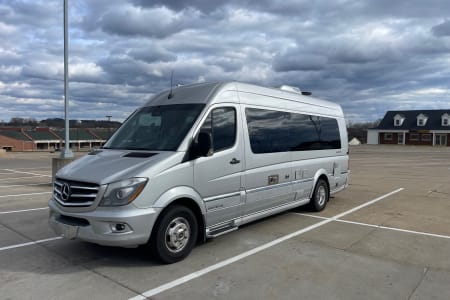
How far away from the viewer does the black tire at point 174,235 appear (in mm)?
4965

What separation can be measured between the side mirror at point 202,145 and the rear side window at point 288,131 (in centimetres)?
127

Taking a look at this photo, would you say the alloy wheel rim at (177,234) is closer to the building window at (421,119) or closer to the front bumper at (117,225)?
the front bumper at (117,225)

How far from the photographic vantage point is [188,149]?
5.32 meters

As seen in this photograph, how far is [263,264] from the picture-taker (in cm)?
519

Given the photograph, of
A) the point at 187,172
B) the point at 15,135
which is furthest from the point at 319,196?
the point at 15,135

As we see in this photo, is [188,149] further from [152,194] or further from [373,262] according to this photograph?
[373,262]

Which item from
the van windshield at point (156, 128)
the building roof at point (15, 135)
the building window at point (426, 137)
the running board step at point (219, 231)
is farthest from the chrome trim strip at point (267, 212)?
the building roof at point (15, 135)

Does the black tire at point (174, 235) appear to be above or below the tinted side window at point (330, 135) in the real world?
below

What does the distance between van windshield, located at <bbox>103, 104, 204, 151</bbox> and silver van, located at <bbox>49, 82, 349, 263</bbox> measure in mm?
20

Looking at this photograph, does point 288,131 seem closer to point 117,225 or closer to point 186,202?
point 186,202

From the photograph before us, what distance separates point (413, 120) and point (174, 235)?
74544 mm

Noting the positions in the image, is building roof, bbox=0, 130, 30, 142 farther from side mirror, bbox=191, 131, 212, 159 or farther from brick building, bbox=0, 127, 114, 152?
side mirror, bbox=191, 131, 212, 159

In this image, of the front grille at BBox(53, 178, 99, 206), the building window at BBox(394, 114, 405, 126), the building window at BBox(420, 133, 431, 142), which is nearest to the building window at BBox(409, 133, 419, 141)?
the building window at BBox(420, 133, 431, 142)

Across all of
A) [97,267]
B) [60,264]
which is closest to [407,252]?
[97,267]
